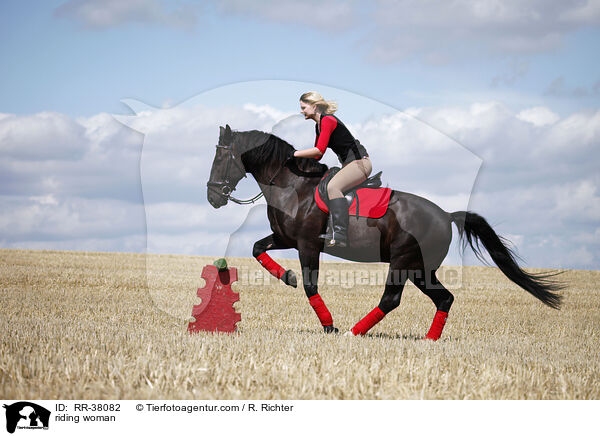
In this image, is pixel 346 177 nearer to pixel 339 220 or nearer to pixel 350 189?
pixel 350 189

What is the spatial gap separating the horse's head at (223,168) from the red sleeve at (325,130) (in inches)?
45.7

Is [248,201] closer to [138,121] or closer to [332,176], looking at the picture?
[332,176]

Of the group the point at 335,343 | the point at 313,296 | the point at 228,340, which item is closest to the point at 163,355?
the point at 228,340

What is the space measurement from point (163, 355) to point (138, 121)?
286 centimetres

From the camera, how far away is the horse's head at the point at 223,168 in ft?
22.6

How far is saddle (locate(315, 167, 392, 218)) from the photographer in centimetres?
692

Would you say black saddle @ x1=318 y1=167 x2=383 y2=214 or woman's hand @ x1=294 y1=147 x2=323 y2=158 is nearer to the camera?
woman's hand @ x1=294 y1=147 x2=323 y2=158

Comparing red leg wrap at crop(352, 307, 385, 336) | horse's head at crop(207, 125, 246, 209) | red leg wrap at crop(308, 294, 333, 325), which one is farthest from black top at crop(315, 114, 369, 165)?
red leg wrap at crop(352, 307, 385, 336)

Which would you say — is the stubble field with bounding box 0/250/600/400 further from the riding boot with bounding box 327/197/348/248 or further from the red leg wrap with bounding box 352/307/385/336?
the riding boot with bounding box 327/197/348/248

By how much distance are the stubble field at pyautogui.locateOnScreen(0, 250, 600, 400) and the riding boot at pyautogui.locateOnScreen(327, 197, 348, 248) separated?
1197 millimetres
